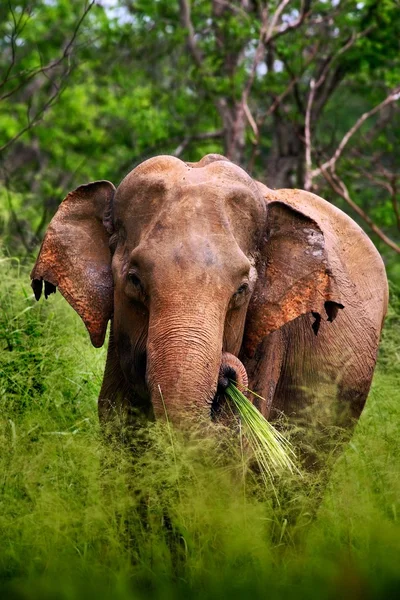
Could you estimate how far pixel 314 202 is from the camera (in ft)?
23.6

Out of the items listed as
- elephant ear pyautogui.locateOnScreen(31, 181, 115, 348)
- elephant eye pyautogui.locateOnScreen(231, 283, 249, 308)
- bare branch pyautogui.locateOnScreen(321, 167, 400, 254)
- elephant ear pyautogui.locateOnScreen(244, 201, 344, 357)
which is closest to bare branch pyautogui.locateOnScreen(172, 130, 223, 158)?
bare branch pyautogui.locateOnScreen(321, 167, 400, 254)

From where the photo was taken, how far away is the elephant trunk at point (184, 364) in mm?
4898

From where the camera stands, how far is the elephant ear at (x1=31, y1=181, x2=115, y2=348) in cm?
611

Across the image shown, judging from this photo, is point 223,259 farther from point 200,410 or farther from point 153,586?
point 153,586

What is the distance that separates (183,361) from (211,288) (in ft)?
1.43

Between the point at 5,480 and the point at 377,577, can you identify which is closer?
the point at 377,577

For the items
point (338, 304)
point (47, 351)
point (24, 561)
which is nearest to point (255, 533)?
→ point (24, 561)

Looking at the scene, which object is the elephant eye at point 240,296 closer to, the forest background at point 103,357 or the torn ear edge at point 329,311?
the torn ear edge at point 329,311

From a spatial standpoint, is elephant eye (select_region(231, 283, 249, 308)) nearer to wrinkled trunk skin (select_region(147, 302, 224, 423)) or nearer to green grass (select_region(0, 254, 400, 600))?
wrinkled trunk skin (select_region(147, 302, 224, 423))

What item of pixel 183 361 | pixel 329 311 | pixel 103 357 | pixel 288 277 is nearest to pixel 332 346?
pixel 329 311

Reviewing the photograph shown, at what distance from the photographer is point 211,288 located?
530 centimetres

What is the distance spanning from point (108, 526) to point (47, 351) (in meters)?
2.74

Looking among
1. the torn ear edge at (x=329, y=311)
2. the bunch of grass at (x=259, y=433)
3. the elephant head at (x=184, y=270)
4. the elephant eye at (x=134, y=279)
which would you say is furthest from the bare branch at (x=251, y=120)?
the bunch of grass at (x=259, y=433)

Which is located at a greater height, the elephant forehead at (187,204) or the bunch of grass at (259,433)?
the elephant forehead at (187,204)
